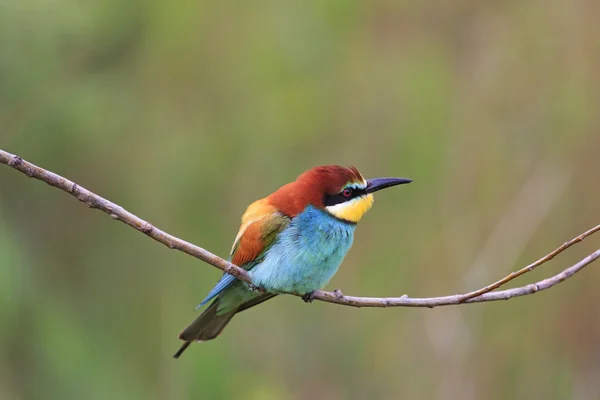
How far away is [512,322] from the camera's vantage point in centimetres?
342

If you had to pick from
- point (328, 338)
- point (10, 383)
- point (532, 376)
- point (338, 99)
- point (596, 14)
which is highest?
point (596, 14)

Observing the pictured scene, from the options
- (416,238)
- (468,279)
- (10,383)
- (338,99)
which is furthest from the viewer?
(338,99)

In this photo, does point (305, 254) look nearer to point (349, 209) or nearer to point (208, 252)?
point (349, 209)

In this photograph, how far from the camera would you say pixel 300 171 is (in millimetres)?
3689

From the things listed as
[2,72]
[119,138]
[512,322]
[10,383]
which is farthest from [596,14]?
[10,383]

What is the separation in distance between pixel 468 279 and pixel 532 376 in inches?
20.1

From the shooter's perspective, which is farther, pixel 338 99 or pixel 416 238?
pixel 338 99

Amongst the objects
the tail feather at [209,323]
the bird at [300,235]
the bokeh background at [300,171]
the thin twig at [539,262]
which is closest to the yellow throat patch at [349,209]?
the bird at [300,235]

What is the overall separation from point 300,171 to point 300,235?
1.25 m

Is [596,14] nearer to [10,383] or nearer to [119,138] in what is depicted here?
[119,138]

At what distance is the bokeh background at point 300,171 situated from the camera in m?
3.34

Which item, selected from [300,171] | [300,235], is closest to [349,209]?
[300,235]

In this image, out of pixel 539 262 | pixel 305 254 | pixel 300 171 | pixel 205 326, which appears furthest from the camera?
pixel 300 171

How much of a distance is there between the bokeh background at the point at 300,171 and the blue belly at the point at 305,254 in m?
1.00
